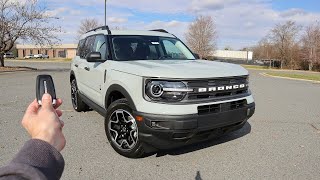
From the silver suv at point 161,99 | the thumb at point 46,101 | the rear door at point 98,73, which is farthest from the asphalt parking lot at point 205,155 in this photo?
the thumb at point 46,101

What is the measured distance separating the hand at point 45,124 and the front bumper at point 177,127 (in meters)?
2.53

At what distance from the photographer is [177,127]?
378 cm

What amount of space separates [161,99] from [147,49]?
1.84 m

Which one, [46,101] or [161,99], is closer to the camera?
[46,101]

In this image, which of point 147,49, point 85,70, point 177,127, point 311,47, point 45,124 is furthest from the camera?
point 311,47

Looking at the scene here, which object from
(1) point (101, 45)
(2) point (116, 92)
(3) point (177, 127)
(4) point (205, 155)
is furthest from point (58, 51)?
(3) point (177, 127)

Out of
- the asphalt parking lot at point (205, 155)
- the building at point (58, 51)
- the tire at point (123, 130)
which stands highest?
the building at point (58, 51)

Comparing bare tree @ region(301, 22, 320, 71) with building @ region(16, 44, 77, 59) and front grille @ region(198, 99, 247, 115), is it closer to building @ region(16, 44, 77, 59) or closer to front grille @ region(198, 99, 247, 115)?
front grille @ region(198, 99, 247, 115)

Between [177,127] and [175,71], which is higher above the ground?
[175,71]

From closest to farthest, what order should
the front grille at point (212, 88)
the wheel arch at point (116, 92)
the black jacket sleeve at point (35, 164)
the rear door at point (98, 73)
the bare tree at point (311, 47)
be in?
the black jacket sleeve at point (35, 164) → the front grille at point (212, 88) → the wheel arch at point (116, 92) → the rear door at point (98, 73) → the bare tree at point (311, 47)

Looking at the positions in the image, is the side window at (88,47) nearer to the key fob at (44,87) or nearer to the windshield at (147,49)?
the windshield at (147,49)

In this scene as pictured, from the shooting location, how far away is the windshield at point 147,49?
5172 mm

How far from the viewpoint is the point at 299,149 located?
477 centimetres

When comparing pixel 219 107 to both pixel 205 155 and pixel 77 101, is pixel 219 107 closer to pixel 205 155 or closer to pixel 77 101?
pixel 205 155
